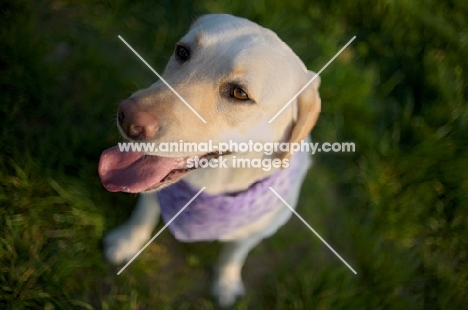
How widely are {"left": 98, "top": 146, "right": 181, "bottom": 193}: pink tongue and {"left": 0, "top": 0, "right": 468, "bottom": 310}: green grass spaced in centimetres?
73

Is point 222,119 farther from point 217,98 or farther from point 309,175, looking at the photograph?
point 309,175

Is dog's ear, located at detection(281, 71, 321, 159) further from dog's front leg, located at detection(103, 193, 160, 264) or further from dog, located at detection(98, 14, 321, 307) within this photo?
dog's front leg, located at detection(103, 193, 160, 264)

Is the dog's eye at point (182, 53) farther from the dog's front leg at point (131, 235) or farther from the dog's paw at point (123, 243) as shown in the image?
the dog's paw at point (123, 243)

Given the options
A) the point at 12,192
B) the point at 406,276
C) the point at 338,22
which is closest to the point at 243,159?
the point at 12,192

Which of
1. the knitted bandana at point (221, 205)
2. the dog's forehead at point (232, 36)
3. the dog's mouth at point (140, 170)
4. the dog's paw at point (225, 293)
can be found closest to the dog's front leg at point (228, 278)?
the dog's paw at point (225, 293)

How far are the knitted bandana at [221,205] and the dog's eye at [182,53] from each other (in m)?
0.58

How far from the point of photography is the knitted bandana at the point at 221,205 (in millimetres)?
2076

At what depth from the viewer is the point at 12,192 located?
2469 millimetres

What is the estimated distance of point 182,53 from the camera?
1.93 metres

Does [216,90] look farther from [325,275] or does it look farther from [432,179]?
[432,179]

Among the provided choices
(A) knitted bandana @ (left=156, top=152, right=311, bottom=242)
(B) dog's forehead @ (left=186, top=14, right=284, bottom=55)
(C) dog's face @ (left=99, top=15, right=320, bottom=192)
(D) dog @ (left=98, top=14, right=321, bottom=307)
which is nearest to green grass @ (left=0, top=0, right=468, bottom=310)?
(A) knitted bandana @ (left=156, top=152, right=311, bottom=242)

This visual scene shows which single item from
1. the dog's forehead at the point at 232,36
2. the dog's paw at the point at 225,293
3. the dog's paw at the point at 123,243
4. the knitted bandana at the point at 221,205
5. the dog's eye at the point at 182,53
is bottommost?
the dog's paw at the point at 123,243

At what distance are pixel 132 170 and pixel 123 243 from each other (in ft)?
2.69

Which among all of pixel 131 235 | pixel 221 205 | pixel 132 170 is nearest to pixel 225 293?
pixel 131 235
